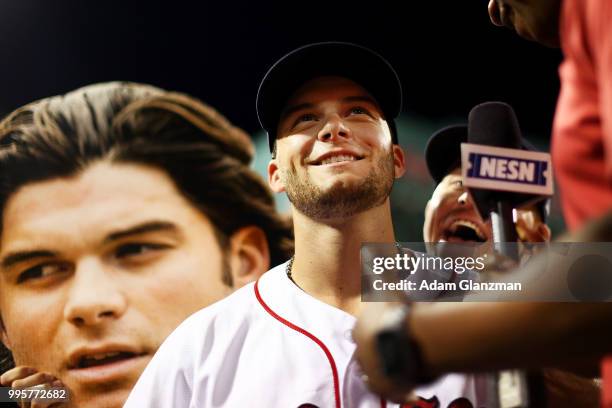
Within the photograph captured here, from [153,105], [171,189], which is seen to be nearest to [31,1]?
[153,105]

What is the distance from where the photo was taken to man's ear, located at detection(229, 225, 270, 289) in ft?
6.97

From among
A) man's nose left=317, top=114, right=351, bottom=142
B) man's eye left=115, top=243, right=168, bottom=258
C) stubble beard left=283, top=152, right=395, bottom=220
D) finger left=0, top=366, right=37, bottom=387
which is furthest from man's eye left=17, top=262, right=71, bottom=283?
man's nose left=317, top=114, right=351, bottom=142

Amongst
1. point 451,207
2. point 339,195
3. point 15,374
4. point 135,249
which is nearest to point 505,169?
point 339,195

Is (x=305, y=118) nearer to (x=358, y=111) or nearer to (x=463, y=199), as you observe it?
(x=358, y=111)

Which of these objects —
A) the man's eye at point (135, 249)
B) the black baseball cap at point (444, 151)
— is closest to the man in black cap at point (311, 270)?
the black baseball cap at point (444, 151)

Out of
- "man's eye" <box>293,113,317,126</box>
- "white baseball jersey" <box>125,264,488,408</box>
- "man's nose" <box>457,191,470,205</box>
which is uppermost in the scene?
"man's eye" <box>293,113,317,126</box>

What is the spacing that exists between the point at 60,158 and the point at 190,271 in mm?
575

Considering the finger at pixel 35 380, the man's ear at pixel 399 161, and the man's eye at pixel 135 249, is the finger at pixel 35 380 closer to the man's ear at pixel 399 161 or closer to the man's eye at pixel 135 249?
the man's eye at pixel 135 249

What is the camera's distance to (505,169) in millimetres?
1034

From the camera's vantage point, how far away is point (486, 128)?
1110mm

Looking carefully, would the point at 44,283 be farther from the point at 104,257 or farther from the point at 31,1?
the point at 31,1

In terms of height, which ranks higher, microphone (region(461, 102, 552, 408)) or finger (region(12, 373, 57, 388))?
microphone (region(461, 102, 552, 408))

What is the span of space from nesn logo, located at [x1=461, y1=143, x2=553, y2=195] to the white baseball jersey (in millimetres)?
633

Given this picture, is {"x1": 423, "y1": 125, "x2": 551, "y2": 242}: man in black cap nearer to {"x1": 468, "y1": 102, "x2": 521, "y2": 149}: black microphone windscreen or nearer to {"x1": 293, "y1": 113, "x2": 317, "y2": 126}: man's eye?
{"x1": 293, "y1": 113, "x2": 317, "y2": 126}: man's eye
